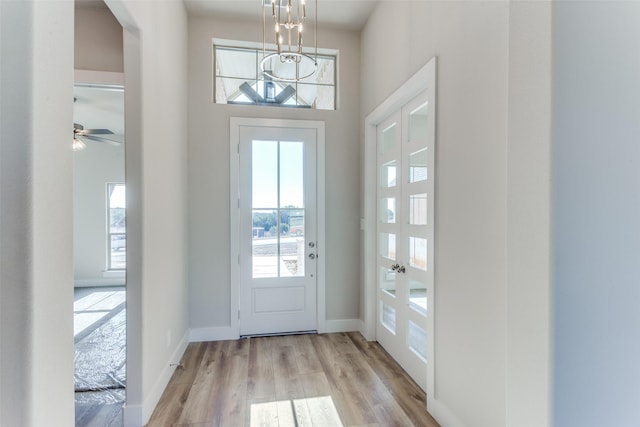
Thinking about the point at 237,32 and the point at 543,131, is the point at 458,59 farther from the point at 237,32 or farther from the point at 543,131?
the point at 237,32

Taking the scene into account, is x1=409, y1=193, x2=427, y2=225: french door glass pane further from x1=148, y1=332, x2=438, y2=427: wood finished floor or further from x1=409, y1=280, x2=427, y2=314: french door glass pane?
x1=148, y1=332, x2=438, y2=427: wood finished floor

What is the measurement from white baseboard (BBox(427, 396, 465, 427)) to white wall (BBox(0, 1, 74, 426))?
1866mm

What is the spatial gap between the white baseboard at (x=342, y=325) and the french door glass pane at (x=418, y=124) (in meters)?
2.08

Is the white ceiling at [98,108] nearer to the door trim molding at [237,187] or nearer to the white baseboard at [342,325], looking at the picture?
the door trim molding at [237,187]

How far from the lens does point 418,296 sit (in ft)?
7.80

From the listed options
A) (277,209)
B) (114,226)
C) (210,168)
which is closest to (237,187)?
(210,168)

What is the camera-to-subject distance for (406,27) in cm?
236

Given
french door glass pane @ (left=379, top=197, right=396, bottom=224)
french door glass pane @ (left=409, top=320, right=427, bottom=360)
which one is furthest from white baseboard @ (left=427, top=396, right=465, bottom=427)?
french door glass pane @ (left=379, top=197, right=396, bottom=224)

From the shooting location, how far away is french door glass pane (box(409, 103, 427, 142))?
232cm

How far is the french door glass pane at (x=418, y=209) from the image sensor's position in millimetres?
2254

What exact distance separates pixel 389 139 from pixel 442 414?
2238 millimetres

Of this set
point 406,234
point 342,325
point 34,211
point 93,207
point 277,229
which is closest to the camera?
point 34,211

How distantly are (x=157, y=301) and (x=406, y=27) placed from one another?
109 inches

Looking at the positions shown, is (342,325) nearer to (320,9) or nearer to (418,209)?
(418,209)
